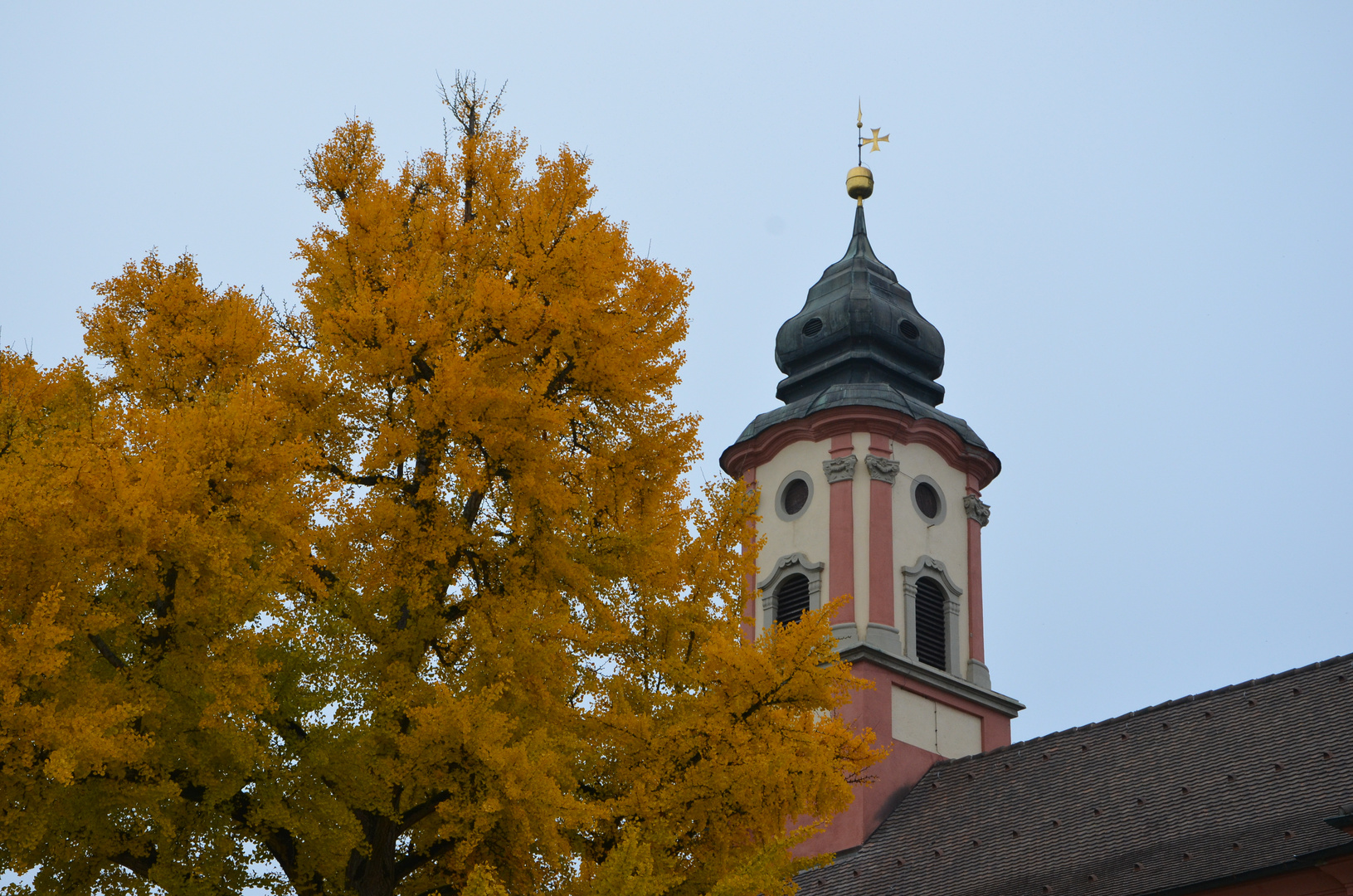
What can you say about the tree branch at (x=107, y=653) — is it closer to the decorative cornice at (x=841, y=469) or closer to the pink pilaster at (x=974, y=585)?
the decorative cornice at (x=841, y=469)

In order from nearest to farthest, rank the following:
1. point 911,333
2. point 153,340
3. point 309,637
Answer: point 309,637
point 153,340
point 911,333

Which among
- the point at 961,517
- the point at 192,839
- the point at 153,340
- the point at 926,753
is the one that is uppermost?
the point at 961,517

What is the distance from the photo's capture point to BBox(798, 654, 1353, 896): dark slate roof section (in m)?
18.2

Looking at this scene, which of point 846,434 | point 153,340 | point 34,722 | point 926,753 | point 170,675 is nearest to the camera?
point 34,722

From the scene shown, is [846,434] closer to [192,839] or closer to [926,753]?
[926,753]

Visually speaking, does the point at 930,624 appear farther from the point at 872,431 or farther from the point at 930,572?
the point at 872,431

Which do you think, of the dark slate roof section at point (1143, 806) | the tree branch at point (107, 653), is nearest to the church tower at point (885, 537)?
the dark slate roof section at point (1143, 806)

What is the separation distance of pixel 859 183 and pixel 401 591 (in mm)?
26147

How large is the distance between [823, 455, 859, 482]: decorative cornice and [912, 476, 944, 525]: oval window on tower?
3.95 feet

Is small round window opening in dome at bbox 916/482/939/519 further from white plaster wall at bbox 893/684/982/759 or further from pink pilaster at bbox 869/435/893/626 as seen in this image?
white plaster wall at bbox 893/684/982/759

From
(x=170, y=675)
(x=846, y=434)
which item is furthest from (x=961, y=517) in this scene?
(x=170, y=675)

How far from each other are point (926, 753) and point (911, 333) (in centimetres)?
862

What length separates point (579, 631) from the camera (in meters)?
10.5

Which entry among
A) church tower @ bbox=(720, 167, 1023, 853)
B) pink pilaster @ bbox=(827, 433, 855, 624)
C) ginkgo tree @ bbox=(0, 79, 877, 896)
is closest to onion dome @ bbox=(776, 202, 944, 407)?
church tower @ bbox=(720, 167, 1023, 853)
